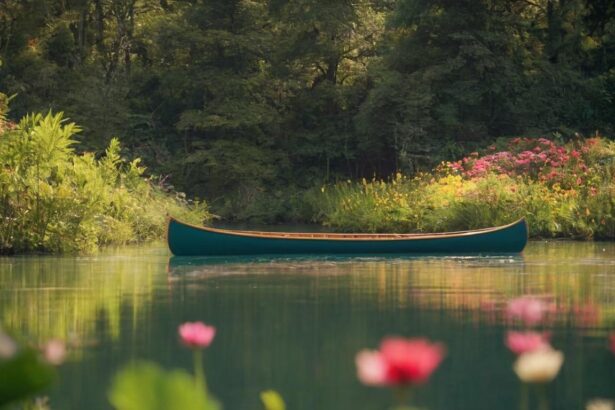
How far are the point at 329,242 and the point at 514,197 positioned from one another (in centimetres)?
609

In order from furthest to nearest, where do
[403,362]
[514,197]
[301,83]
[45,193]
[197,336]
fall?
[301,83] → [514,197] → [45,193] → [197,336] → [403,362]

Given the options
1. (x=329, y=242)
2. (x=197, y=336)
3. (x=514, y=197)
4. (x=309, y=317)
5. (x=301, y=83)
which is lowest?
(x=309, y=317)

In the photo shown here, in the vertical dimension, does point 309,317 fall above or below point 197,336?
below

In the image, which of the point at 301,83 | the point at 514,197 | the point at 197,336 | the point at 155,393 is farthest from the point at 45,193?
the point at 155,393

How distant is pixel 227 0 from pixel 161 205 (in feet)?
33.6

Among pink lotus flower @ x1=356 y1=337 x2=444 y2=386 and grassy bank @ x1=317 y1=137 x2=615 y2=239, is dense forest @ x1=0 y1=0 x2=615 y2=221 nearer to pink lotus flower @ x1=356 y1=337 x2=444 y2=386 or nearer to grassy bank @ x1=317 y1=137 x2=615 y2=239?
grassy bank @ x1=317 y1=137 x2=615 y2=239

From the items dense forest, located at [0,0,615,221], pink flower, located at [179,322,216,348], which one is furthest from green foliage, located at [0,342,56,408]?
dense forest, located at [0,0,615,221]

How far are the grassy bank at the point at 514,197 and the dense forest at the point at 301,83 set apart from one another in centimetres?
395

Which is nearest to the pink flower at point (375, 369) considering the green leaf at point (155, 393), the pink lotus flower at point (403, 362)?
the pink lotus flower at point (403, 362)

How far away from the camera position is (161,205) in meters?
24.3

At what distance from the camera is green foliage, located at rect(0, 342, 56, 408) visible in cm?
127

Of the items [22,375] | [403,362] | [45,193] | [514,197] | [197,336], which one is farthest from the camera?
[514,197]

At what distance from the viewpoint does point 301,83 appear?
33625 mm

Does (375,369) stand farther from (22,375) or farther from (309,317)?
(309,317)
